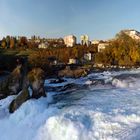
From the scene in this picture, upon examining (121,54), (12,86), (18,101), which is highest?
(121,54)

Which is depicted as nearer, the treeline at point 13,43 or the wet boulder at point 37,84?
the wet boulder at point 37,84

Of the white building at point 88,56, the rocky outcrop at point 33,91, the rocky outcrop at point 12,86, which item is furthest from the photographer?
the white building at point 88,56

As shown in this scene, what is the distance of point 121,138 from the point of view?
9266 millimetres

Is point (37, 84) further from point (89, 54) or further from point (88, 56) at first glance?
point (89, 54)

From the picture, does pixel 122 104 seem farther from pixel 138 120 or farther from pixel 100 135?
pixel 100 135

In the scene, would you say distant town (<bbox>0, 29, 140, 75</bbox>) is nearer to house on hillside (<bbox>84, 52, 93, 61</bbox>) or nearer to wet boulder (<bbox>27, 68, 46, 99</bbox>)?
house on hillside (<bbox>84, 52, 93, 61</bbox>)

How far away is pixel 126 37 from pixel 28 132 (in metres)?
63.6

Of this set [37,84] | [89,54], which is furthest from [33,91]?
[89,54]

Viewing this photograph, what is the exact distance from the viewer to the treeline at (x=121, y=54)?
59688mm

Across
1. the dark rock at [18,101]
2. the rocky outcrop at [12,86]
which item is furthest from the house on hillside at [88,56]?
the dark rock at [18,101]

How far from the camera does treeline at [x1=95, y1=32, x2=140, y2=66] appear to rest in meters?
59.7

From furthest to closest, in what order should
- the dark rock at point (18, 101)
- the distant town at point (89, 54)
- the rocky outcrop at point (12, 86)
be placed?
the distant town at point (89, 54) < the rocky outcrop at point (12, 86) < the dark rock at point (18, 101)

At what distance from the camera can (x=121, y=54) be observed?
61.9 metres

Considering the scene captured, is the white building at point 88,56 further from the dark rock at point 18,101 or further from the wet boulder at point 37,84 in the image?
the dark rock at point 18,101
